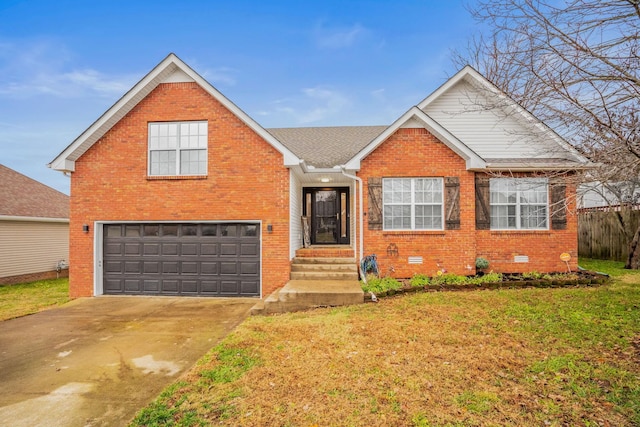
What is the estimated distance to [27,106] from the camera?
2656cm

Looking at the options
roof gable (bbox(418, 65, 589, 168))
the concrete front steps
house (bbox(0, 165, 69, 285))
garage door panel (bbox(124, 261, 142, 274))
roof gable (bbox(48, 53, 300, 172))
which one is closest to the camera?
the concrete front steps

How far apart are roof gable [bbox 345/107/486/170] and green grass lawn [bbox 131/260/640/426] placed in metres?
4.33

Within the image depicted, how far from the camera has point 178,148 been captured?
9.30 m

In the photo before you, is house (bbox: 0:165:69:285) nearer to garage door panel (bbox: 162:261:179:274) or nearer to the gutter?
the gutter

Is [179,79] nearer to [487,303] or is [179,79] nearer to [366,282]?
[366,282]

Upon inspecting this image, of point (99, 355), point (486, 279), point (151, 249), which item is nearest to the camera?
point (99, 355)

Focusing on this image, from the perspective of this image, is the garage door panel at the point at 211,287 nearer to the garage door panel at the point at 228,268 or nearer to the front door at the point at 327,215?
the garage door panel at the point at 228,268

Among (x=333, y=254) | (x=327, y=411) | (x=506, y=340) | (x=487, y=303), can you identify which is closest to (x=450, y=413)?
(x=327, y=411)

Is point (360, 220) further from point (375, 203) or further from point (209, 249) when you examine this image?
point (209, 249)

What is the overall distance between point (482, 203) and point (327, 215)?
537cm

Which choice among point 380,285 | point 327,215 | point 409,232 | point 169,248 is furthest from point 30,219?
point 409,232

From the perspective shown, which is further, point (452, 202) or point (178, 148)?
point (452, 202)

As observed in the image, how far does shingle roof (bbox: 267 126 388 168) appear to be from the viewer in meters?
10.6

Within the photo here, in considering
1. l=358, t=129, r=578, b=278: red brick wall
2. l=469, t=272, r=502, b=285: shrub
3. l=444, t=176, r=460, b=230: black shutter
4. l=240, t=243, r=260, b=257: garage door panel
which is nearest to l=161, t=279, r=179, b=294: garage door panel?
l=240, t=243, r=260, b=257: garage door panel
